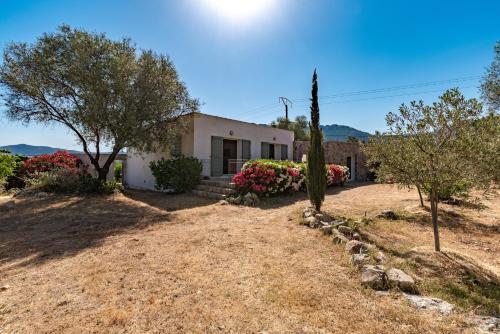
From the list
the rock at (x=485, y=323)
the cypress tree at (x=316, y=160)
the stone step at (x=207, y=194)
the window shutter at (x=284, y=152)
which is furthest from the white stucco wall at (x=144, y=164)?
the rock at (x=485, y=323)

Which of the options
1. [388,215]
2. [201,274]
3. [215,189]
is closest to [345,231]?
[388,215]

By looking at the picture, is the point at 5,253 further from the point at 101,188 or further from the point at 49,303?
the point at 101,188

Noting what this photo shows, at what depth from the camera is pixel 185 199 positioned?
32.9 feet

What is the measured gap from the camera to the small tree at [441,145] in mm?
4105

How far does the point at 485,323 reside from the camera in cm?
246

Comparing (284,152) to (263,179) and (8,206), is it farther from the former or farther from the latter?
(8,206)

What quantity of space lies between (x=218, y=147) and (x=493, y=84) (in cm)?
1140

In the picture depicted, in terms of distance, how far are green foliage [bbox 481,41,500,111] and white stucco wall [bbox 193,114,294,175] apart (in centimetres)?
978

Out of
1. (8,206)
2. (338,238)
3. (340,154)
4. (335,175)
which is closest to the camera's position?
(338,238)

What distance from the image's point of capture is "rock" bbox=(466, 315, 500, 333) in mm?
2352

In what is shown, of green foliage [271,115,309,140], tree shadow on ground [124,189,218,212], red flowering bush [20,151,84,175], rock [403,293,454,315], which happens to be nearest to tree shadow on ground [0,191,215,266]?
tree shadow on ground [124,189,218,212]

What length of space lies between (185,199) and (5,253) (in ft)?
19.1

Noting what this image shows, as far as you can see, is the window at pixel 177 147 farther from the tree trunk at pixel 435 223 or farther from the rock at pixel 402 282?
the rock at pixel 402 282

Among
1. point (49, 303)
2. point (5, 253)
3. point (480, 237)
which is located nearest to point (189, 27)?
point (5, 253)
